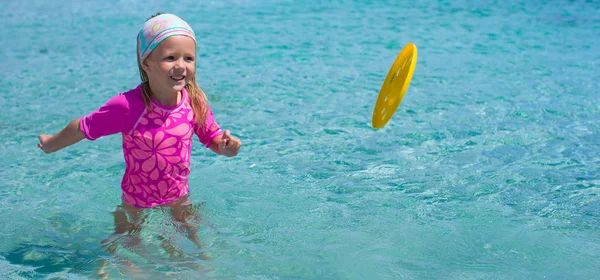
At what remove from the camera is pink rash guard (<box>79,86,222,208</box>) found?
2.97 metres

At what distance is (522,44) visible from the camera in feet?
29.8

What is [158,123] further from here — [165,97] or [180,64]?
[180,64]

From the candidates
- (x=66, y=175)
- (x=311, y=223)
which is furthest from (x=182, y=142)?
(x=66, y=175)

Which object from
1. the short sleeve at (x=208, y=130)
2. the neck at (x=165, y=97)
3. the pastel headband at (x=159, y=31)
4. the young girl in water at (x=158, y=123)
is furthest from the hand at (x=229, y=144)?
the pastel headband at (x=159, y=31)

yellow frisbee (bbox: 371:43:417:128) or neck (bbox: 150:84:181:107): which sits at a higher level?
neck (bbox: 150:84:181:107)

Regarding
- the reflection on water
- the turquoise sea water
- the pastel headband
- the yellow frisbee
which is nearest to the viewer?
the pastel headband

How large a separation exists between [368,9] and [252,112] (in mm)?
6492

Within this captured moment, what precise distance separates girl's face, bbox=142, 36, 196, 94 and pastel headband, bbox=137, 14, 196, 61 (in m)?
0.02

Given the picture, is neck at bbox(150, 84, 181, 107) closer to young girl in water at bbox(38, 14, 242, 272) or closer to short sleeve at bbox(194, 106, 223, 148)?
young girl in water at bbox(38, 14, 242, 272)

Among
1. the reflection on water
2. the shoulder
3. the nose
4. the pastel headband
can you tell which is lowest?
the reflection on water

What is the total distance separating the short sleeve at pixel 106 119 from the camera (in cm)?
295

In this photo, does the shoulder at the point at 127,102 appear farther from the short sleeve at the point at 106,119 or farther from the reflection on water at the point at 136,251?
the reflection on water at the point at 136,251

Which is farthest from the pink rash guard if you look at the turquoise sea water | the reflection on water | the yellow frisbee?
the yellow frisbee

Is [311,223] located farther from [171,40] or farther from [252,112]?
[252,112]
